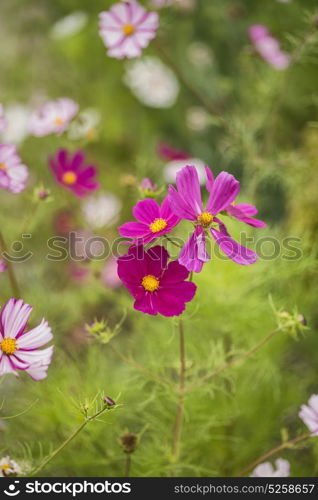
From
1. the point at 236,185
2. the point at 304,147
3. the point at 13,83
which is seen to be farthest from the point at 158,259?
the point at 13,83

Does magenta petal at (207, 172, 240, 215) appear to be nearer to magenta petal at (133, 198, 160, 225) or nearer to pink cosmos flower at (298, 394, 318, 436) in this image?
magenta petal at (133, 198, 160, 225)

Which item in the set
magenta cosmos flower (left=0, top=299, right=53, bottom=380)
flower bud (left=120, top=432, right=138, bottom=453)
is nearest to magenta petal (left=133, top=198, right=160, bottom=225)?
magenta cosmos flower (left=0, top=299, right=53, bottom=380)

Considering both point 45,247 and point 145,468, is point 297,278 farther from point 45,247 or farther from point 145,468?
point 45,247

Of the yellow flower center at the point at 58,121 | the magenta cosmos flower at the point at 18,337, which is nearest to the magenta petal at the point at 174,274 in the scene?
the magenta cosmos flower at the point at 18,337

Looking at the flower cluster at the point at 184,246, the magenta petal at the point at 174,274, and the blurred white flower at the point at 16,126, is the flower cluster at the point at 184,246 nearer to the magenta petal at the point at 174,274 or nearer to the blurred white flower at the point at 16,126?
the magenta petal at the point at 174,274

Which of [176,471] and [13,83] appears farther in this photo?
[13,83]

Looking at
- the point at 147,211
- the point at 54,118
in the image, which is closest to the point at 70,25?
the point at 54,118
